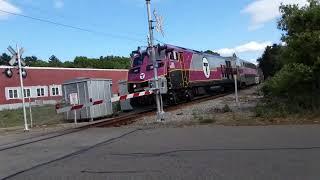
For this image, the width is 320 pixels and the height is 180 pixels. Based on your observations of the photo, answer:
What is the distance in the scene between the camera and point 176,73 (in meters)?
30.0

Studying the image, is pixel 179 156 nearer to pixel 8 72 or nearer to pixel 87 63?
pixel 8 72

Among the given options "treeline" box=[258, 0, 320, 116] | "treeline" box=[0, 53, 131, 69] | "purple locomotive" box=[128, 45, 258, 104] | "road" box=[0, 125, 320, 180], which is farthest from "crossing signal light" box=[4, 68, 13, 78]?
"treeline" box=[0, 53, 131, 69]

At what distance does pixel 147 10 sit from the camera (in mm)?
21406

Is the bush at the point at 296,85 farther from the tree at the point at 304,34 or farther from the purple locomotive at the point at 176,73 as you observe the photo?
the purple locomotive at the point at 176,73

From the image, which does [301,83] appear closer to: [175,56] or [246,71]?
[175,56]

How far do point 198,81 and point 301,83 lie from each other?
47.2 feet

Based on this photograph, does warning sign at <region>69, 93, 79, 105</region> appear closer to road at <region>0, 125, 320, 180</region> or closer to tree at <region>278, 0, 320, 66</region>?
road at <region>0, 125, 320, 180</region>

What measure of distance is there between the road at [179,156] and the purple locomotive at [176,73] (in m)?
8.76

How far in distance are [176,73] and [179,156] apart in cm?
1858

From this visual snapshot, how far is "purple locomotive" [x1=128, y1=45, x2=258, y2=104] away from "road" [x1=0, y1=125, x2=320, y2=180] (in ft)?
28.7

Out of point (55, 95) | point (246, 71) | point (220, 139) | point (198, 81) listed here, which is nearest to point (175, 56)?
point (198, 81)

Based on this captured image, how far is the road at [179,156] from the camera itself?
9.62 meters

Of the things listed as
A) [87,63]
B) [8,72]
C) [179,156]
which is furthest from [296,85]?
[87,63]

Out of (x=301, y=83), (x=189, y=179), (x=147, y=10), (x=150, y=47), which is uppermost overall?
(x=147, y=10)
